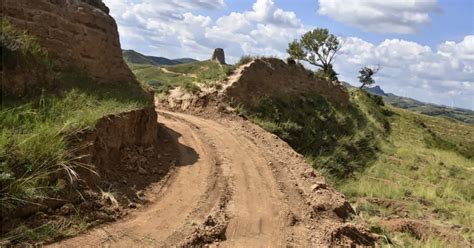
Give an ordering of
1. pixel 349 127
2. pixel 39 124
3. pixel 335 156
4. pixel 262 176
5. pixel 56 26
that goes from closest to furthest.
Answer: pixel 39 124 < pixel 56 26 < pixel 262 176 < pixel 335 156 < pixel 349 127

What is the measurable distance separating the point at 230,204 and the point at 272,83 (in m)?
12.1

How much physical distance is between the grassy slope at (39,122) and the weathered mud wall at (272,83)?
28.9 feet

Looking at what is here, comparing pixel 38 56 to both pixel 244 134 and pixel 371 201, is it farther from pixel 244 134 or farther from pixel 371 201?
pixel 371 201

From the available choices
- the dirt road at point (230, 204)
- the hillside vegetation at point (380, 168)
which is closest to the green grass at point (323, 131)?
the hillside vegetation at point (380, 168)

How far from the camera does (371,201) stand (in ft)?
44.8

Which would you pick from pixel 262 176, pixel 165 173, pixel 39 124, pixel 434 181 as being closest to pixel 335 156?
pixel 434 181

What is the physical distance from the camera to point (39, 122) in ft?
22.0

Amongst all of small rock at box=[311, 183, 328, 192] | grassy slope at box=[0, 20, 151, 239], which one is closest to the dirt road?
small rock at box=[311, 183, 328, 192]

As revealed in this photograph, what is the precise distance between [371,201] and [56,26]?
990cm

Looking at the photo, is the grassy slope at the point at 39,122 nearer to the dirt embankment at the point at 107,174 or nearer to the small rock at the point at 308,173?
the dirt embankment at the point at 107,174

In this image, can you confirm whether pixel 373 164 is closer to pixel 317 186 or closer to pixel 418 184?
pixel 418 184

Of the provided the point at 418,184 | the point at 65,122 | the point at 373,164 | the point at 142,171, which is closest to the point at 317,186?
the point at 142,171

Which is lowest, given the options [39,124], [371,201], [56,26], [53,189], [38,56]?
[371,201]

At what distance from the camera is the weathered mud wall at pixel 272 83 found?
1823 centimetres
